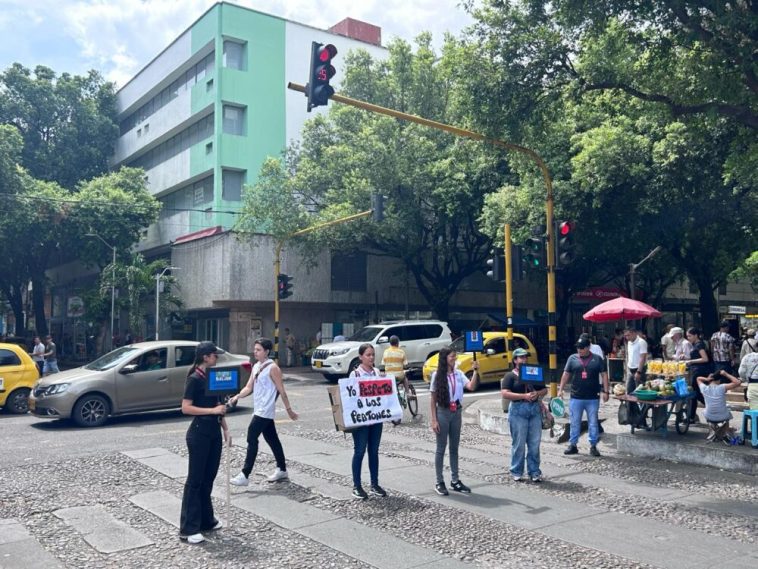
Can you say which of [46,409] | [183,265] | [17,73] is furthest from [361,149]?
[17,73]

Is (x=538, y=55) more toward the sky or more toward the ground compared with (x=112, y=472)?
more toward the sky

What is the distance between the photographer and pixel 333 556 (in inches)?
234

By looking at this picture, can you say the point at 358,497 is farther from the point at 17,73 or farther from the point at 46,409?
the point at 17,73

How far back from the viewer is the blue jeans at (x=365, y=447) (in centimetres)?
774

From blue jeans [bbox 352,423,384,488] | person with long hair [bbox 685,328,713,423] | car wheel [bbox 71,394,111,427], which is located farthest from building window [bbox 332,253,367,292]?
blue jeans [bbox 352,423,384,488]

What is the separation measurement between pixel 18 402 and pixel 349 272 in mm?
19873

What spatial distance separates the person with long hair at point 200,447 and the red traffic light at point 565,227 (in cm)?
862

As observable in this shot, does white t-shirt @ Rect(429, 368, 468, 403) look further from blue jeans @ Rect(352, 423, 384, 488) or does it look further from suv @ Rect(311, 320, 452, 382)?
suv @ Rect(311, 320, 452, 382)

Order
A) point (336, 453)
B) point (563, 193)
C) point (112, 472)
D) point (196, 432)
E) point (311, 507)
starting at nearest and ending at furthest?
point (196, 432) < point (311, 507) < point (112, 472) < point (336, 453) < point (563, 193)

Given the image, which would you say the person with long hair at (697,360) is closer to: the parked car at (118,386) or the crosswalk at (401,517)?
the crosswalk at (401,517)

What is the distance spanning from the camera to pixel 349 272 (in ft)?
112

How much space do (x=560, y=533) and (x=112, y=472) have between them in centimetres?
582

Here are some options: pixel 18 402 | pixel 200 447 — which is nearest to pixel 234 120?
pixel 18 402

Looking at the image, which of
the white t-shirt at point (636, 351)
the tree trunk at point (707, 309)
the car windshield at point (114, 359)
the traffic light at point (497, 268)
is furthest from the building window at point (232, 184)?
the white t-shirt at point (636, 351)
